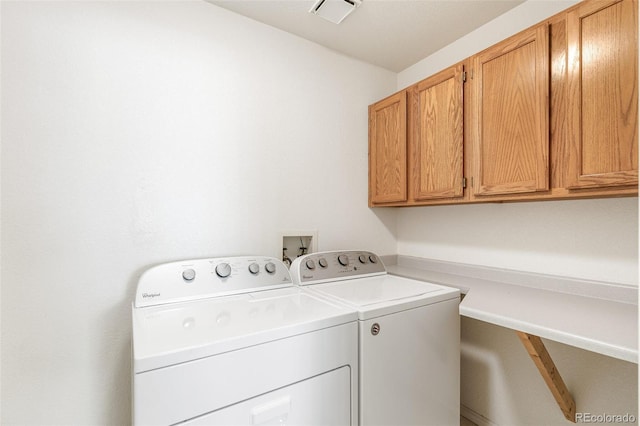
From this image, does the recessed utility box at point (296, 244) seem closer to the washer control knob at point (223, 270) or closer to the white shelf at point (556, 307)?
the washer control knob at point (223, 270)

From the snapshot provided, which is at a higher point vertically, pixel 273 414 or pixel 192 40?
pixel 192 40

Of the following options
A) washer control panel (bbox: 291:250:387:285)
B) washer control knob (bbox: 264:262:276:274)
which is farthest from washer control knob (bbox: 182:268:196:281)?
washer control panel (bbox: 291:250:387:285)

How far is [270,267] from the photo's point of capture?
1495mm

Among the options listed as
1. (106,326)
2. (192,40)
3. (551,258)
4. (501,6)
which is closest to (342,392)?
(106,326)

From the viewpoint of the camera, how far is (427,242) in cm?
209

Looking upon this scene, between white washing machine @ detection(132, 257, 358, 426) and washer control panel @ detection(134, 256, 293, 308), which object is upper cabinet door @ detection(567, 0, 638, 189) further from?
washer control panel @ detection(134, 256, 293, 308)

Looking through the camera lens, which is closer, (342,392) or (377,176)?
(342,392)

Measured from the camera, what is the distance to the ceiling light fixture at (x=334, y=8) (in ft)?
5.01

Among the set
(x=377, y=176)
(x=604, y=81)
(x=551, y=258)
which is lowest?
(x=551, y=258)

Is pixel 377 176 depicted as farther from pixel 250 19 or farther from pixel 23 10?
pixel 23 10

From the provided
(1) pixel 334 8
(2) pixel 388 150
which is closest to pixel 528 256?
(2) pixel 388 150

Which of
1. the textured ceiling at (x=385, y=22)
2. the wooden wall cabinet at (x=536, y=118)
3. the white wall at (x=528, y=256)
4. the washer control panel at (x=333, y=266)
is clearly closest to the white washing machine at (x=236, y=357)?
the washer control panel at (x=333, y=266)

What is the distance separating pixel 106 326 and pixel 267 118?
1.32 m

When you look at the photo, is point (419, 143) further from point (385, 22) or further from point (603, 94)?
point (603, 94)
